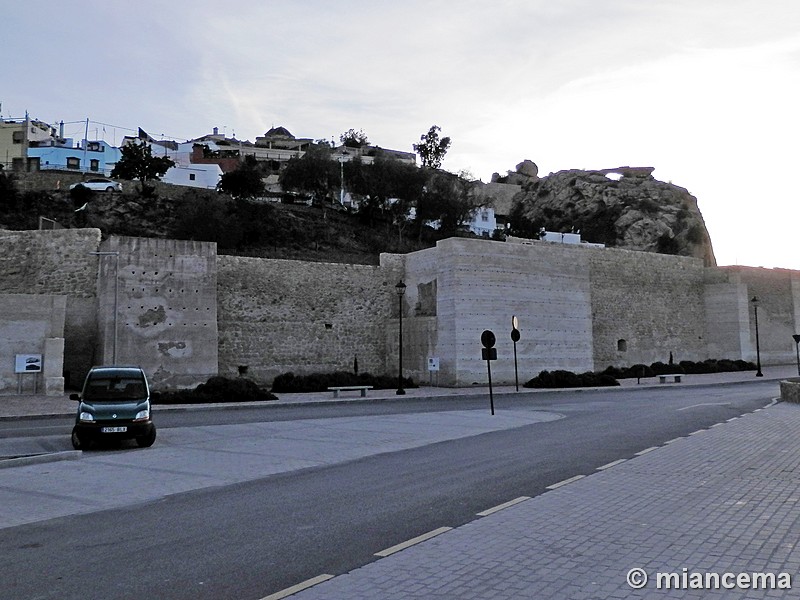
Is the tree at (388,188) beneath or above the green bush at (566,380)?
above

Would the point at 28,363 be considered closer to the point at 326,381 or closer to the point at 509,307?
the point at 326,381

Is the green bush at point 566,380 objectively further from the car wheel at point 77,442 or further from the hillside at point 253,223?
the hillside at point 253,223

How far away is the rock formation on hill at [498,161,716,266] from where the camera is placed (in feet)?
297

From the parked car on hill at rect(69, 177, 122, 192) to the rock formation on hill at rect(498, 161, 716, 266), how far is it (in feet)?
162

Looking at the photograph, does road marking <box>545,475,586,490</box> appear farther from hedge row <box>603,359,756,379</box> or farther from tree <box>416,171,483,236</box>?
tree <box>416,171,483,236</box>

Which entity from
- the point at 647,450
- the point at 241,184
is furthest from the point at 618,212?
the point at 647,450

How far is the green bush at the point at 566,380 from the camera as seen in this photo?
3177 centimetres

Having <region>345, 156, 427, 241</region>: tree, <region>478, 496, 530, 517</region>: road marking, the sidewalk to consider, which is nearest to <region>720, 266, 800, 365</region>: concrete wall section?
the sidewalk

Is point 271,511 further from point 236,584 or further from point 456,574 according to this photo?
point 456,574

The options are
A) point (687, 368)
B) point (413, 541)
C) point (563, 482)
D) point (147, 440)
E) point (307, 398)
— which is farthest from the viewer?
point (687, 368)

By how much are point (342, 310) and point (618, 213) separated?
69.9m

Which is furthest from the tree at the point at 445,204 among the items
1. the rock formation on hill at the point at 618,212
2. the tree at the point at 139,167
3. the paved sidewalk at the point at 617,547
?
the paved sidewalk at the point at 617,547

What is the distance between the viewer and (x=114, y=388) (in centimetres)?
1466

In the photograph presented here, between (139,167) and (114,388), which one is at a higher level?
(139,167)
